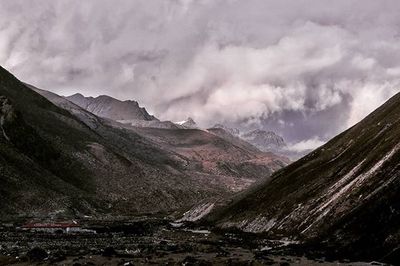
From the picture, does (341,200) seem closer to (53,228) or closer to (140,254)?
(140,254)

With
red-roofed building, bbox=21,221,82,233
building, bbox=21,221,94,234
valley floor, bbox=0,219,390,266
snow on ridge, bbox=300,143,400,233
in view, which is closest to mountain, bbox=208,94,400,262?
snow on ridge, bbox=300,143,400,233

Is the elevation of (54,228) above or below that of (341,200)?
above

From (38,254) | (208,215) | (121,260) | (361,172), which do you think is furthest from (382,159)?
(208,215)

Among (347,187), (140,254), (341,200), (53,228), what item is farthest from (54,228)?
(347,187)

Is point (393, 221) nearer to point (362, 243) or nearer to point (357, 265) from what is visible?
point (362, 243)

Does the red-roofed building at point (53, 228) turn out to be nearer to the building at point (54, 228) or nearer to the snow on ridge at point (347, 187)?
Answer: the building at point (54, 228)

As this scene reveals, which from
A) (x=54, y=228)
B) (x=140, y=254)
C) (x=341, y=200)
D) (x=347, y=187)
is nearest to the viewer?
(x=140, y=254)

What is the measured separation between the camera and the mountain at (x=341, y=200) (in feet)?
253

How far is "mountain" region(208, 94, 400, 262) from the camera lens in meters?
77.2

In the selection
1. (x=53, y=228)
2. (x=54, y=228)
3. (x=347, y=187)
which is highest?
(x=53, y=228)

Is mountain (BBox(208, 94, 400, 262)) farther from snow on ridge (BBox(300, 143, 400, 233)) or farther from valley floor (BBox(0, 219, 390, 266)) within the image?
valley floor (BBox(0, 219, 390, 266))

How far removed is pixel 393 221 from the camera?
244 ft

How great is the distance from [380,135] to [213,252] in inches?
2629

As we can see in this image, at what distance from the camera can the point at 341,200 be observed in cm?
10206
